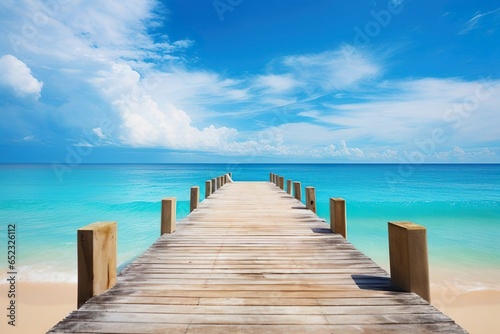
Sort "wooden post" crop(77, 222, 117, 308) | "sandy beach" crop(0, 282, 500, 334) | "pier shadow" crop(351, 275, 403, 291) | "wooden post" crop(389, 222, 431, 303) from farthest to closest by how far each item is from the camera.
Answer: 1. "sandy beach" crop(0, 282, 500, 334)
2. "pier shadow" crop(351, 275, 403, 291)
3. "wooden post" crop(389, 222, 431, 303)
4. "wooden post" crop(77, 222, 117, 308)

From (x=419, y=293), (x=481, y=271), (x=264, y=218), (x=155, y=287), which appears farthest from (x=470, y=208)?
(x=155, y=287)

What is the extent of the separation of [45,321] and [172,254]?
203 inches

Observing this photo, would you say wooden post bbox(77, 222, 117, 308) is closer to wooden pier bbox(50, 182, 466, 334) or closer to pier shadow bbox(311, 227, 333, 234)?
wooden pier bbox(50, 182, 466, 334)

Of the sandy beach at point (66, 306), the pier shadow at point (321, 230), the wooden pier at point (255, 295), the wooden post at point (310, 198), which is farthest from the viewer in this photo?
the wooden post at point (310, 198)

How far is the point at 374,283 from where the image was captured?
3.58 meters

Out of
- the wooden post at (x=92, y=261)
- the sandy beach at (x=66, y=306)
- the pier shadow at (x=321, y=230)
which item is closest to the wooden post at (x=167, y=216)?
the wooden post at (x=92, y=261)

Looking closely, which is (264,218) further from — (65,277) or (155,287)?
(65,277)

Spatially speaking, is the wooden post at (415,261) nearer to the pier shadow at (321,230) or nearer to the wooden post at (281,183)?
the pier shadow at (321,230)

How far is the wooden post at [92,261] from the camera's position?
312 cm

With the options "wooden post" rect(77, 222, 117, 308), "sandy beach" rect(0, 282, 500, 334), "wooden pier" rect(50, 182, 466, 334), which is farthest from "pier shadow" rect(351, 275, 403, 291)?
"sandy beach" rect(0, 282, 500, 334)

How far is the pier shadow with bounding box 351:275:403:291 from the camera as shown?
3.42m

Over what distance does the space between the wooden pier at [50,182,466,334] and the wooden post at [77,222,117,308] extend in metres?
0.12

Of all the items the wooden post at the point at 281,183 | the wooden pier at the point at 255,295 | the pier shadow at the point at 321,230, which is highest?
the wooden post at the point at 281,183

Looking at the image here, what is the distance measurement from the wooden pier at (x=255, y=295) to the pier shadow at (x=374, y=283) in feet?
0.04
